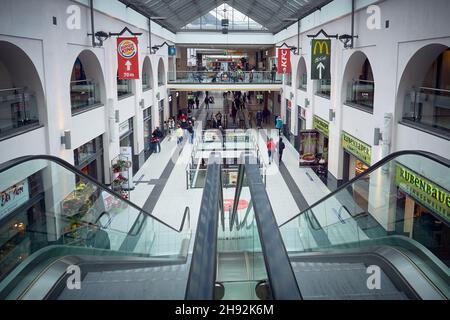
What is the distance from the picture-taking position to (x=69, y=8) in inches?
473

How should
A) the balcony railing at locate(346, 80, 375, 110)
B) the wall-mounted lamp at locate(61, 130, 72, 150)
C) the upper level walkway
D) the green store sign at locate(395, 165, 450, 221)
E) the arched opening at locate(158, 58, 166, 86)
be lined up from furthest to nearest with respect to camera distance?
the upper level walkway → the arched opening at locate(158, 58, 166, 86) → the balcony railing at locate(346, 80, 375, 110) → the wall-mounted lamp at locate(61, 130, 72, 150) → the green store sign at locate(395, 165, 450, 221)

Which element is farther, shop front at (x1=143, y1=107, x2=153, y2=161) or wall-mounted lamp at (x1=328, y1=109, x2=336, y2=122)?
shop front at (x1=143, y1=107, x2=153, y2=161)

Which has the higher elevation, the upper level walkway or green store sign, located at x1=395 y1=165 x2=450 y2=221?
the upper level walkway

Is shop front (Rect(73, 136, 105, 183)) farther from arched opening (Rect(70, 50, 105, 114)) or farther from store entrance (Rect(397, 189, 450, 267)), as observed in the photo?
store entrance (Rect(397, 189, 450, 267))

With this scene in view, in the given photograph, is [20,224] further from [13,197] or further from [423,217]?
[423,217]

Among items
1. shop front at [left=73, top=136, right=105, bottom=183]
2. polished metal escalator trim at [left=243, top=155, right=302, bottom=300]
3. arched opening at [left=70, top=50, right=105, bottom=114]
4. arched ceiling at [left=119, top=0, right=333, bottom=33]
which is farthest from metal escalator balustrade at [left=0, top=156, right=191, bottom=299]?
arched ceiling at [left=119, top=0, right=333, bottom=33]

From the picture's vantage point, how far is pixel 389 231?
5.47 metres

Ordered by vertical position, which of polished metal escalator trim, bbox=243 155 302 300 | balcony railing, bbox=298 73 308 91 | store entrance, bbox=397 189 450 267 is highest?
balcony railing, bbox=298 73 308 91

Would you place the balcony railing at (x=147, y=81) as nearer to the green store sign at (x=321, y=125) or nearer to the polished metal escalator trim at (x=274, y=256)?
the green store sign at (x=321, y=125)

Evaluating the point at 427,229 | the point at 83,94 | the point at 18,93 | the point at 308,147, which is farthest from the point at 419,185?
the point at 308,147

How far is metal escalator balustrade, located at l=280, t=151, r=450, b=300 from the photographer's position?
4.31 m

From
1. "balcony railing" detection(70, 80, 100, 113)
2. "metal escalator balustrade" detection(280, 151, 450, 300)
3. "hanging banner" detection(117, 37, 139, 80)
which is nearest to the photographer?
"metal escalator balustrade" detection(280, 151, 450, 300)

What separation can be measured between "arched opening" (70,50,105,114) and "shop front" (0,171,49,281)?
27.7 feet
